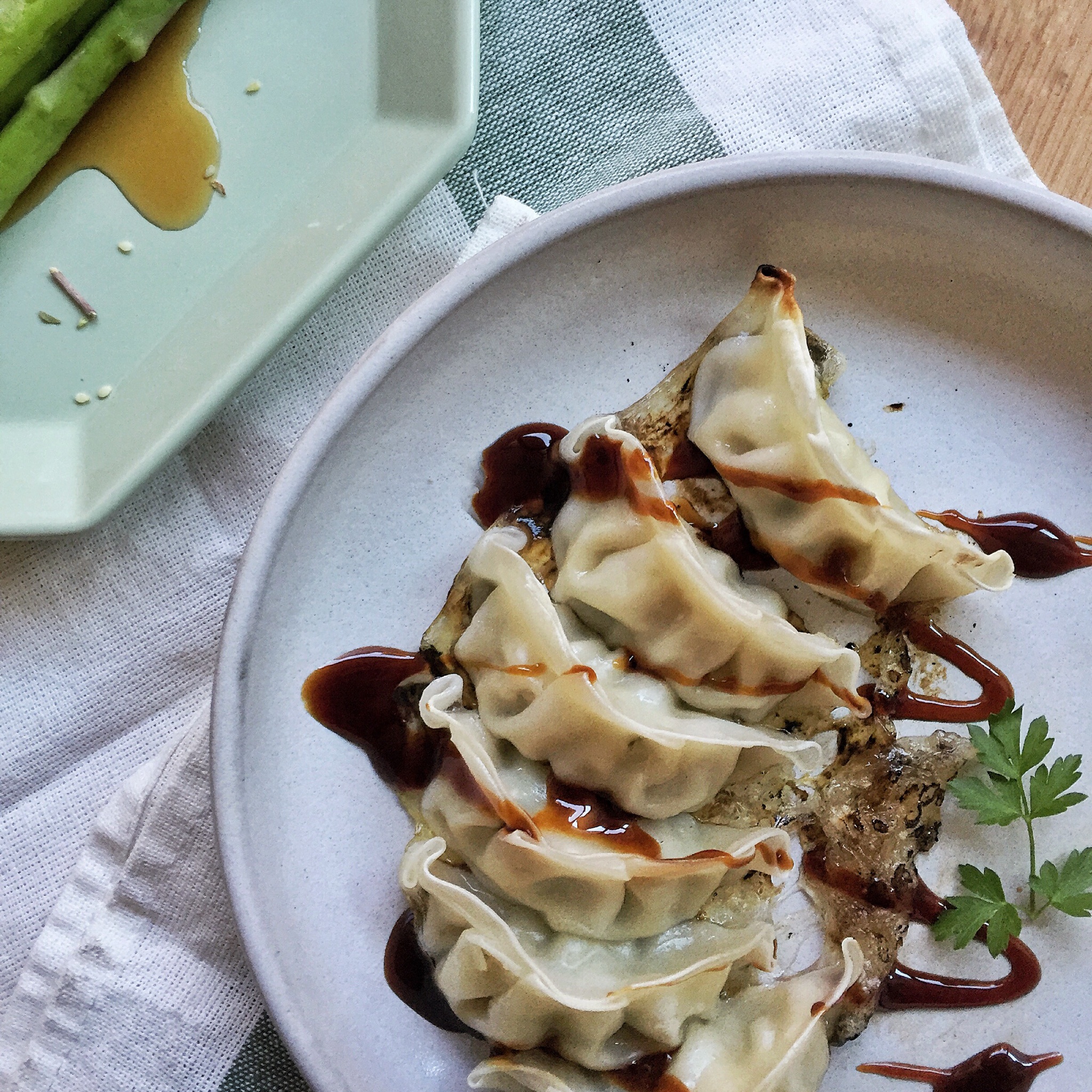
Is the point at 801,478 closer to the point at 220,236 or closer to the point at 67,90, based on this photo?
the point at 220,236

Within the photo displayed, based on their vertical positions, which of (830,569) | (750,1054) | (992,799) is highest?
(830,569)

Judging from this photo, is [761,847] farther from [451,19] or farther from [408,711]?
[451,19]

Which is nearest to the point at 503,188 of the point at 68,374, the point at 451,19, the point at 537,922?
the point at 451,19

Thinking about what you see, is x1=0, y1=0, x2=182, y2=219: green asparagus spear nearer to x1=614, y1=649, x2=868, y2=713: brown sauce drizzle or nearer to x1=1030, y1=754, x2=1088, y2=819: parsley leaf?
x1=614, y1=649, x2=868, y2=713: brown sauce drizzle

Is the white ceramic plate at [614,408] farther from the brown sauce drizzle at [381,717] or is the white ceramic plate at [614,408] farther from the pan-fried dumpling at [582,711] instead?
the pan-fried dumpling at [582,711]

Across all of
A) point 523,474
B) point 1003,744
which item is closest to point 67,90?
point 523,474

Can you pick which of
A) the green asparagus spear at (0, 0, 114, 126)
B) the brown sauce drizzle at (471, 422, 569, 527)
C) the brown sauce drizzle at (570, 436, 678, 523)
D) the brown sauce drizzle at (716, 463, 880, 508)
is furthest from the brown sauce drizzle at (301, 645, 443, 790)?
the green asparagus spear at (0, 0, 114, 126)
